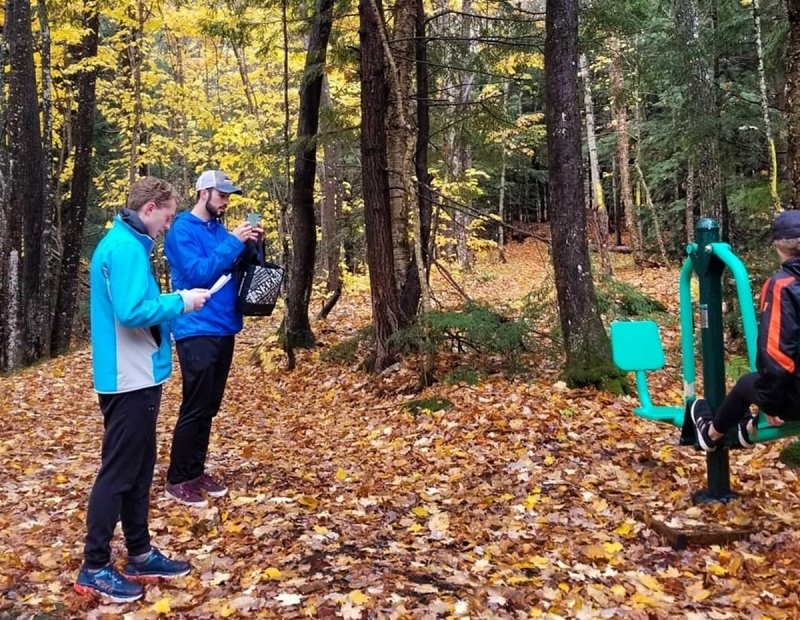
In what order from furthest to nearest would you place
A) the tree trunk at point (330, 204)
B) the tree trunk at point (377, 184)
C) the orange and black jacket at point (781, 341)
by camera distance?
the tree trunk at point (330, 204) < the tree trunk at point (377, 184) < the orange and black jacket at point (781, 341)

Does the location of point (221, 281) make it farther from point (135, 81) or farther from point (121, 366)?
point (135, 81)

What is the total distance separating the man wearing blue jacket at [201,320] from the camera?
15.2ft

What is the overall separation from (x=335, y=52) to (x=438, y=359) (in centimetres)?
535

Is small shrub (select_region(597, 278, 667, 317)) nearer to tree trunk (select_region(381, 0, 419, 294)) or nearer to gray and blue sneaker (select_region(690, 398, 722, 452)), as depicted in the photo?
tree trunk (select_region(381, 0, 419, 294))

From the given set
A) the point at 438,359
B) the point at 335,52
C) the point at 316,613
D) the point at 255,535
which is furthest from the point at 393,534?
the point at 335,52

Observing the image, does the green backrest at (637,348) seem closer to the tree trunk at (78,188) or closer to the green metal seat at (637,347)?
the green metal seat at (637,347)

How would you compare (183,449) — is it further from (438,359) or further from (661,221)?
(661,221)

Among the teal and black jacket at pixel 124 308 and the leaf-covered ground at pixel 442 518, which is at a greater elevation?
the teal and black jacket at pixel 124 308

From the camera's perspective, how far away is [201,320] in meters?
4.70

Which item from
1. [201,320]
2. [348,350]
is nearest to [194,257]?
[201,320]

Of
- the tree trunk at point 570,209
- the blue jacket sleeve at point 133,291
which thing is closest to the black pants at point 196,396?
the blue jacket sleeve at point 133,291

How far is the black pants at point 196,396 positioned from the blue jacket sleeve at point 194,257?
0.42 m

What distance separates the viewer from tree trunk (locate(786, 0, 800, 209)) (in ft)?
15.3

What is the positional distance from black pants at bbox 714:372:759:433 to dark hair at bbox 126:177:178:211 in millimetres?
3359
